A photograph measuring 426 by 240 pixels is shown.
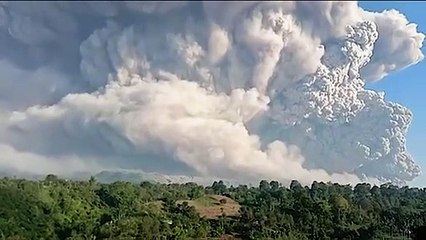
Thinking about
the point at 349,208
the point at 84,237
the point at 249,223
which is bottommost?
the point at 84,237

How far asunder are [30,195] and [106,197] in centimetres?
538

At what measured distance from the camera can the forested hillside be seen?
95.0 feet

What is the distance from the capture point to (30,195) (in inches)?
1273

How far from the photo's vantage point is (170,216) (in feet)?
106

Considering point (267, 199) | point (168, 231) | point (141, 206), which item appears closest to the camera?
point (168, 231)

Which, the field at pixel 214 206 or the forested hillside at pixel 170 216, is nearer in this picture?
the forested hillside at pixel 170 216

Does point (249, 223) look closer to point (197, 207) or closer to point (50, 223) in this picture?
point (197, 207)

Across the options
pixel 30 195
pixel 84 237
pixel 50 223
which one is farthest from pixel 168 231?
pixel 30 195

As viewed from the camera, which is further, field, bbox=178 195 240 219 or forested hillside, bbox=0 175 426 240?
field, bbox=178 195 240 219

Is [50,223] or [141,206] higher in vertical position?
[141,206]

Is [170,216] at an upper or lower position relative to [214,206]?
lower

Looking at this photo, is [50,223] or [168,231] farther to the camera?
[50,223]

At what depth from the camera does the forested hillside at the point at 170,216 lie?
28969mm

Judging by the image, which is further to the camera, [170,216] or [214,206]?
[214,206]
